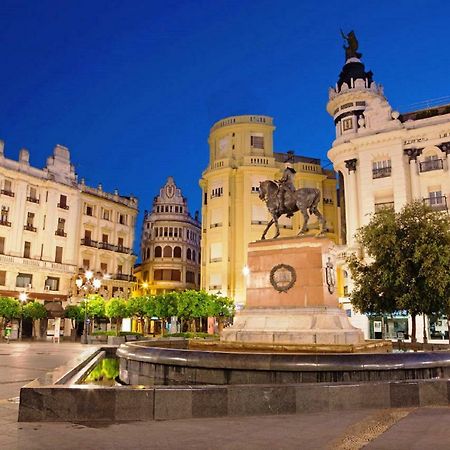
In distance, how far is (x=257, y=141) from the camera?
2148 inches

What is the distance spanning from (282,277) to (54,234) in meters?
44.8

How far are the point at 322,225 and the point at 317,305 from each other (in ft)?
10.0

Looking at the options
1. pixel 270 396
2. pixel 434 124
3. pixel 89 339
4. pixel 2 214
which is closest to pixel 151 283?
pixel 2 214

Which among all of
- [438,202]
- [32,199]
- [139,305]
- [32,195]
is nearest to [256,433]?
[438,202]

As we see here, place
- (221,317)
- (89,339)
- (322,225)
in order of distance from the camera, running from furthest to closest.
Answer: (221,317) → (89,339) → (322,225)

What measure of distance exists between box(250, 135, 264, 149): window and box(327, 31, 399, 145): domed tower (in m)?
9.32

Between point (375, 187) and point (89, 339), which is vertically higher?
point (375, 187)

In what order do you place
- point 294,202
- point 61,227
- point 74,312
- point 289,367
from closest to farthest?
1. point 289,367
2. point 294,202
3. point 74,312
4. point 61,227

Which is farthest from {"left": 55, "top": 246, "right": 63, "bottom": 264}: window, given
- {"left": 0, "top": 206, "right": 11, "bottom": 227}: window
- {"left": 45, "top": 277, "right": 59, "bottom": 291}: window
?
{"left": 0, "top": 206, "right": 11, "bottom": 227}: window

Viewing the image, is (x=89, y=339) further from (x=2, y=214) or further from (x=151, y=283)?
(x=151, y=283)

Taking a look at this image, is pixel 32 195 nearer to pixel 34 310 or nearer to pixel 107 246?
pixel 107 246

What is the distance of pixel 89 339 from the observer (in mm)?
38781

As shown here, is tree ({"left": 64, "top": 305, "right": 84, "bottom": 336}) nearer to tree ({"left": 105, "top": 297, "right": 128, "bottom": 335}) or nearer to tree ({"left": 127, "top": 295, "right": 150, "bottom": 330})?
tree ({"left": 105, "top": 297, "right": 128, "bottom": 335})

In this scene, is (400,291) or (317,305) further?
(400,291)
